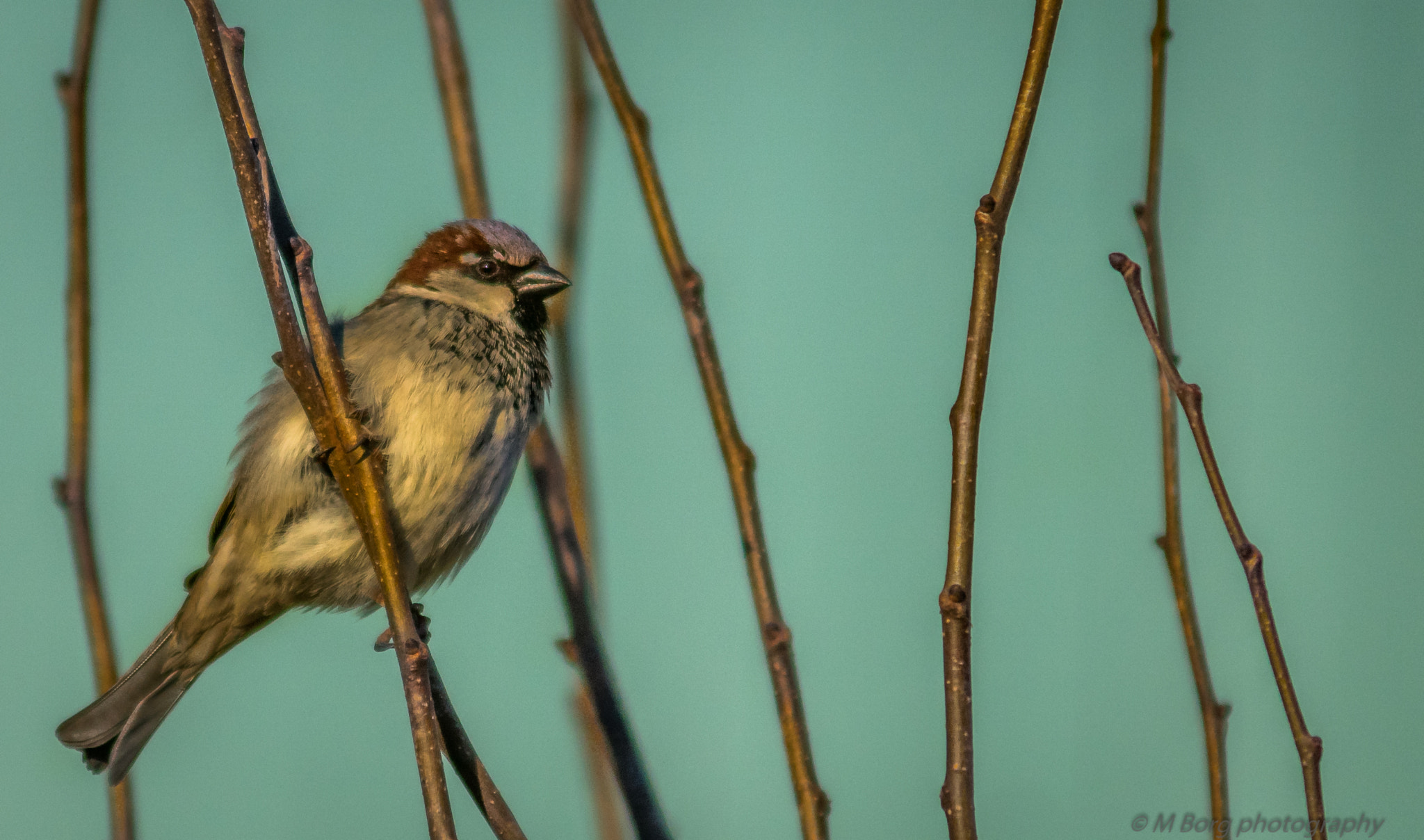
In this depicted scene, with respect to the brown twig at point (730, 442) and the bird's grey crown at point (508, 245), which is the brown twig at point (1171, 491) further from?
the bird's grey crown at point (508, 245)

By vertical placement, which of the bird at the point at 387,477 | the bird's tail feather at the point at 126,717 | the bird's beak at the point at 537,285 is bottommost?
the bird's tail feather at the point at 126,717

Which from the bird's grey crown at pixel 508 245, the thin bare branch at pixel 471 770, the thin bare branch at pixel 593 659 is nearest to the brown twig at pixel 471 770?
the thin bare branch at pixel 471 770

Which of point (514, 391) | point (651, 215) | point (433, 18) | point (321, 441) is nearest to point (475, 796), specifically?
point (321, 441)

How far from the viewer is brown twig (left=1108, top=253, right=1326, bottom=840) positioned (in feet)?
3.89

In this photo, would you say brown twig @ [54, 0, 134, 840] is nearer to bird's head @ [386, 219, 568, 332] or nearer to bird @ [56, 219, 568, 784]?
bird @ [56, 219, 568, 784]

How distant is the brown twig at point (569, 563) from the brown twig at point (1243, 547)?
76 centimetres

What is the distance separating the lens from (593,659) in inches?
63.9

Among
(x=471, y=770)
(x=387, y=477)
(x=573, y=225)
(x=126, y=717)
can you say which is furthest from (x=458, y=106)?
(x=126, y=717)

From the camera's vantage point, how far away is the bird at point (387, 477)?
2.05 metres

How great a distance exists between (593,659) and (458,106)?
33.2 inches

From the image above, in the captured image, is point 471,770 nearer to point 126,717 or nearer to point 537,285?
point 126,717

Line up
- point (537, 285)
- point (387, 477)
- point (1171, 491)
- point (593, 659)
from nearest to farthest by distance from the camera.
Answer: point (1171, 491)
point (593, 659)
point (387, 477)
point (537, 285)

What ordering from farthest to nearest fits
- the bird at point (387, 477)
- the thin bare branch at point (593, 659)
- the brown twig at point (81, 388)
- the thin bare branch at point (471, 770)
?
the bird at point (387, 477)
the brown twig at point (81, 388)
the thin bare branch at point (593, 659)
the thin bare branch at point (471, 770)

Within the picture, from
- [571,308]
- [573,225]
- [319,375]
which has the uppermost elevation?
[573,225]
